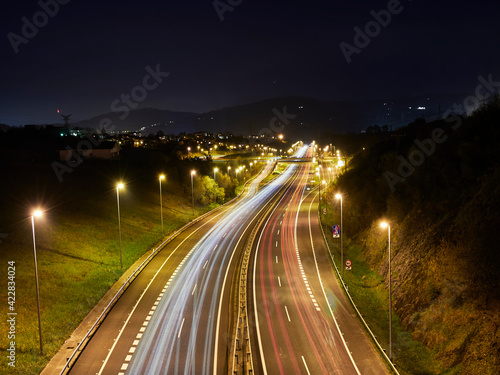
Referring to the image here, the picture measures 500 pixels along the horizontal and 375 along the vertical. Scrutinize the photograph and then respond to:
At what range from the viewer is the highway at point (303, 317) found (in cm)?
1736

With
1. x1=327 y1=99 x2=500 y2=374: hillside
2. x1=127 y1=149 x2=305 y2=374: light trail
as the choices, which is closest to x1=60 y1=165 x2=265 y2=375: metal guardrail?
x1=127 y1=149 x2=305 y2=374: light trail

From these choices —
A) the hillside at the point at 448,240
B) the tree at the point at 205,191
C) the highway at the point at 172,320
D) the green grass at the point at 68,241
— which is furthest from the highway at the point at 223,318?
the tree at the point at 205,191

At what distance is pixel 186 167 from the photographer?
75562 millimetres

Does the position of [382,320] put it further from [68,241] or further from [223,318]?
[68,241]

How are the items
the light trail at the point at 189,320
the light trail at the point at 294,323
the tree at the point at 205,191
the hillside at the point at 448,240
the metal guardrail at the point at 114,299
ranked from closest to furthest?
1. the light trail at the point at 189,320
2. the metal guardrail at the point at 114,299
3. the hillside at the point at 448,240
4. the light trail at the point at 294,323
5. the tree at the point at 205,191

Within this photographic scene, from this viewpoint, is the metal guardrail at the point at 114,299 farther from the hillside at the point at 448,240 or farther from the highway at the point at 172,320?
the hillside at the point at 448,240

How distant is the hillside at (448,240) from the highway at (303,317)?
140 inches

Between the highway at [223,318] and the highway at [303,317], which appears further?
the highway at [303,317]

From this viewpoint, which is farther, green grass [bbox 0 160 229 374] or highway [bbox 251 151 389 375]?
green grass [bbox 0 160 229 374]

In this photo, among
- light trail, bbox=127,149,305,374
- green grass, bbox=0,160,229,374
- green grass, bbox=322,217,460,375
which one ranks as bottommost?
green grass, bbox=322,217,460,375

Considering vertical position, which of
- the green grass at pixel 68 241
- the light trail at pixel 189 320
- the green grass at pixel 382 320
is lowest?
the green grass at pixel 382 320

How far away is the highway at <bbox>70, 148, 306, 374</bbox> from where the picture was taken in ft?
55.2

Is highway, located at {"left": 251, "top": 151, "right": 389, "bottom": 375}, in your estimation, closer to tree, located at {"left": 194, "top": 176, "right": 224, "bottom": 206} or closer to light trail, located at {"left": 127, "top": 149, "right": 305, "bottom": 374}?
light trail, located at {"left": 127, "top": 149, "right": 305, "bottom": 374}

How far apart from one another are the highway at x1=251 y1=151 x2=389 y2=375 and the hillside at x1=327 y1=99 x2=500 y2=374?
11.7 feet
